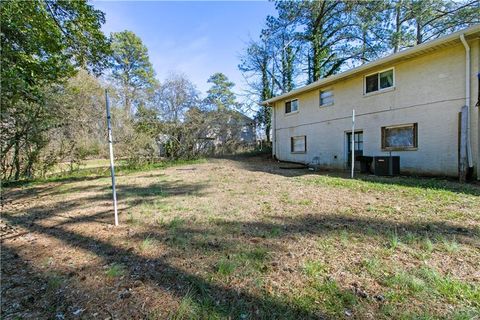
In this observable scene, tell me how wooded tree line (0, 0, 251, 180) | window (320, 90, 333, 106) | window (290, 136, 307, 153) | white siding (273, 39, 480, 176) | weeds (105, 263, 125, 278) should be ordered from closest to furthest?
weeds (105, 263, 125, 278) → wooded tree line (0, 0, 251, 180) → white siding (273, 39, 480, 176) → window (320, 90, 333, 106) → window (290, 136, 307, 153)

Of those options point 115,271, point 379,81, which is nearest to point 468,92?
point 379,81

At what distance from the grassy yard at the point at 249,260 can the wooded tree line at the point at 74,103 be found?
3541 millimetres

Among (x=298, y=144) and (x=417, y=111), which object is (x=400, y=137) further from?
(x=298, y=144)

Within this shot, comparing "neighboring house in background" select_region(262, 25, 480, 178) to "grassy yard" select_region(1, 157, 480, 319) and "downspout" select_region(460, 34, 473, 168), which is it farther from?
"grassy yard" select_region(1, 157, 480, 319)

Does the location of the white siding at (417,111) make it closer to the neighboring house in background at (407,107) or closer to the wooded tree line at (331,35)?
Answer: the neighboring house in background at (407,107)

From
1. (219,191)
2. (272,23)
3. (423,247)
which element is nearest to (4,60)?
(219,191)

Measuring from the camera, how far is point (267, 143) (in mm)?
20469

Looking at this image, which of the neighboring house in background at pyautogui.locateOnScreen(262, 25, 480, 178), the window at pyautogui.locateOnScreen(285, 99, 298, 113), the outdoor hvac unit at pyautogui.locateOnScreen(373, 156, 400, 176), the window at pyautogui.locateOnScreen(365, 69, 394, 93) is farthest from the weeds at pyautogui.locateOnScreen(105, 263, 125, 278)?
the window at pyautogui.locateOnScreen(285, 99, 298, 113)

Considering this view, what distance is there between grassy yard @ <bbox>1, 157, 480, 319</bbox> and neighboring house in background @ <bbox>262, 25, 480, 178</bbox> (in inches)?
140

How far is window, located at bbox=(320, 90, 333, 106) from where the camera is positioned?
38.7ft

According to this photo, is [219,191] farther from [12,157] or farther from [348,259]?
[12,157]

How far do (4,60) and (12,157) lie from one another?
6.81m

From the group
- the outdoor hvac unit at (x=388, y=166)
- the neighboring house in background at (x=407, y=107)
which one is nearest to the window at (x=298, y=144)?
the neighboring house in background at (x=407, y=107)

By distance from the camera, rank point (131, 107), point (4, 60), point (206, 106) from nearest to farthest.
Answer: point (4, 60) < point (131, 107) < point (206, 106)
